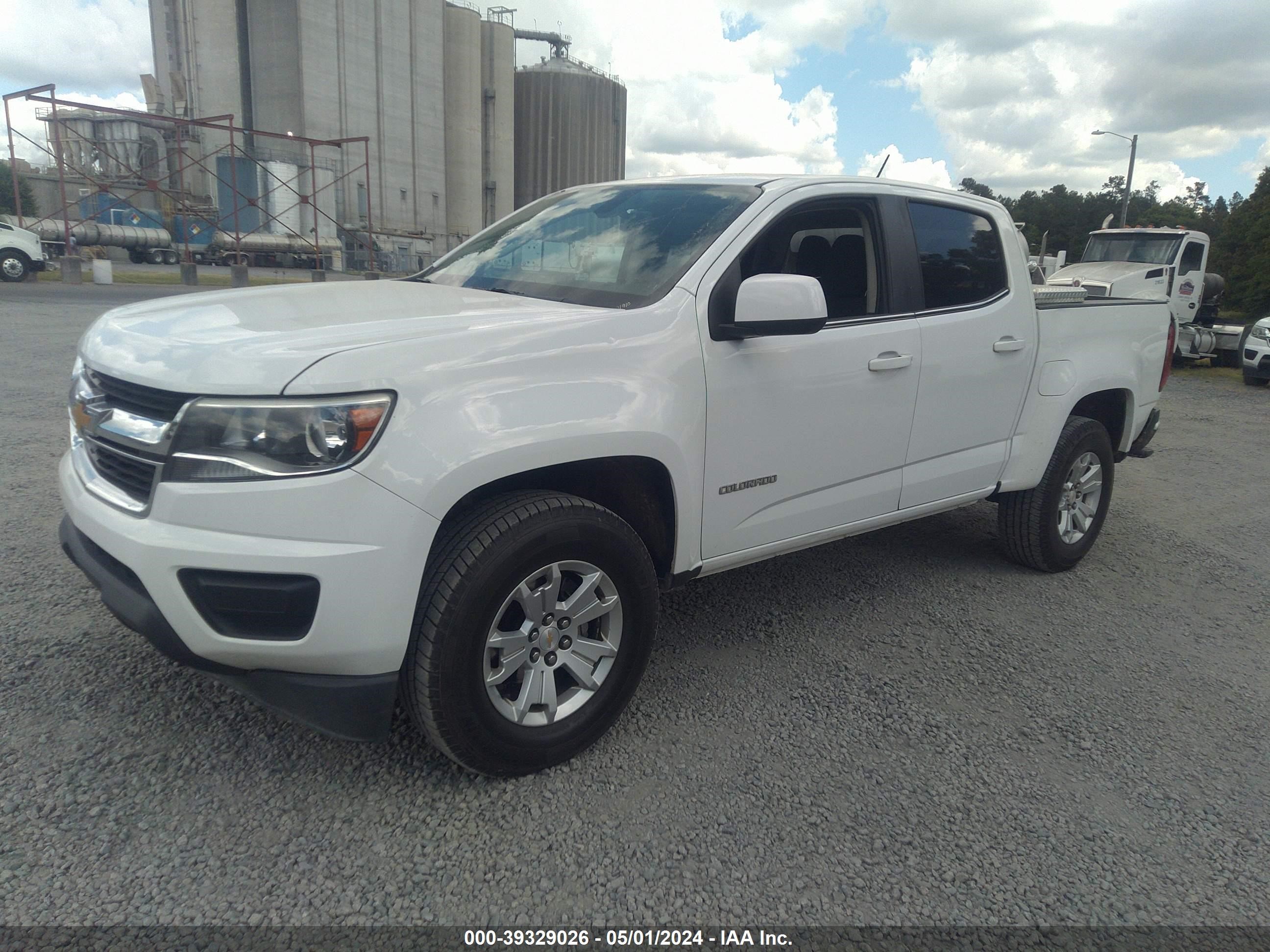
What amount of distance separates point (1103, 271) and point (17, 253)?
2540cm

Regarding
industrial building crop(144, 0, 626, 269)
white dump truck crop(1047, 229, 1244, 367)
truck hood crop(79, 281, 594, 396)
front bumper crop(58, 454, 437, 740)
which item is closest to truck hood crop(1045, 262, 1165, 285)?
white dump truck crop(1047, 229, 1244, 367)

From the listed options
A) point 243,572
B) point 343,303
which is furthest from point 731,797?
point 343,303

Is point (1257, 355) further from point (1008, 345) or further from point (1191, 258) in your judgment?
point (1008, 345)

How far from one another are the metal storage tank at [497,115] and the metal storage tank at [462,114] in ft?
4.37

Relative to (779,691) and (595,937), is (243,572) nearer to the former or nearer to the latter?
(595,937)

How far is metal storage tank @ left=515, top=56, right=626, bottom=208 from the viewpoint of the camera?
68.9 meters

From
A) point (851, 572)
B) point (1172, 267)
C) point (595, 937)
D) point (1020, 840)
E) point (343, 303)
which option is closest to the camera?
point (595, 937)

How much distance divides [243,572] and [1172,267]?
18.4m

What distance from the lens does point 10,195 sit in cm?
7544

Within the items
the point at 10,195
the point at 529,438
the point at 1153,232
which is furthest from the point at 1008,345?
the point at 10,195

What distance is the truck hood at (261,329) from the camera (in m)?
2.24

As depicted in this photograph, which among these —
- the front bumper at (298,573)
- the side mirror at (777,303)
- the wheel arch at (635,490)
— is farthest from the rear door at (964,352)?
the front bumper at (298,573)

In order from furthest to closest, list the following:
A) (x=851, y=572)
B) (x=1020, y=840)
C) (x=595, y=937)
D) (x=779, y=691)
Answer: (x=851, y=572)
(x=779, y=691)
(x=1020, y=840)
(x=595, y=937)

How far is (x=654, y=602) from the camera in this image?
9.42ft
